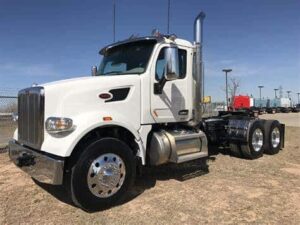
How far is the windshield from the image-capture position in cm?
636

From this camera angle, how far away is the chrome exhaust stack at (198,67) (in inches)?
285

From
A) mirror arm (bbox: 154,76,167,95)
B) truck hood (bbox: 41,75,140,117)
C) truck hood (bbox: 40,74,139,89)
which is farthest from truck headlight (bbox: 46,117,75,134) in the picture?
mirror arm (bbox: 154,76,167,95)

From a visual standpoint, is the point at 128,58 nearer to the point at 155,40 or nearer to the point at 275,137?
the point at 155,40

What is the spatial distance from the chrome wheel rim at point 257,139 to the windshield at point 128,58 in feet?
14.9

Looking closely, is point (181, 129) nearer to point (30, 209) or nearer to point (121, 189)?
point (121, 189)

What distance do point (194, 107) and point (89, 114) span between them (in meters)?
2.79

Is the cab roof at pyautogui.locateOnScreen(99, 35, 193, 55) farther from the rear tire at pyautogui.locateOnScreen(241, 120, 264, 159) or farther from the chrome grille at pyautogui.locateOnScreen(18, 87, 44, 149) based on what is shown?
the rear tire at pyautogui.locateOnScreen(241, 120, 264, 159)

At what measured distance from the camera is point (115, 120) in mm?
5418

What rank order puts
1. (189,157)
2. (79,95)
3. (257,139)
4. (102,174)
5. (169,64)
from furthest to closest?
1. (257,139)
2. (189,157)
3. (169,64)
4. (79,95)
5. (102,174)

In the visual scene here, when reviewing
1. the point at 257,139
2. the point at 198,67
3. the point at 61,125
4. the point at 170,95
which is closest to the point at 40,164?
the point at 61,125

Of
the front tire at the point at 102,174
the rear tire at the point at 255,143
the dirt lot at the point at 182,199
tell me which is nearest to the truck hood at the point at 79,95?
the front tire at the point at 102,174

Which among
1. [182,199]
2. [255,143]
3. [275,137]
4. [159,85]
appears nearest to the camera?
[182,199]

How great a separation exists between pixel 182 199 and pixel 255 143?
4.67 m

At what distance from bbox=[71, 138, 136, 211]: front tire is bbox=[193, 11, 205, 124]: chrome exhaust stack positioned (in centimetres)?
235
